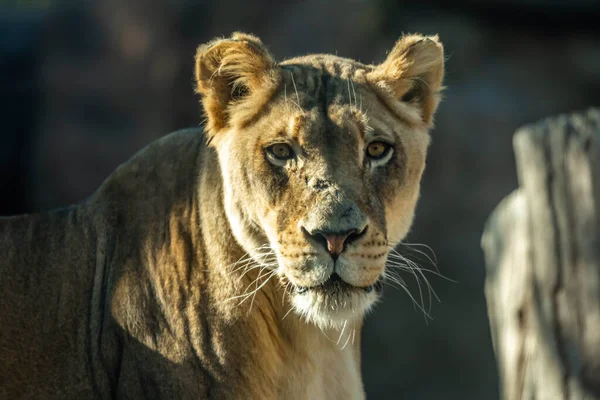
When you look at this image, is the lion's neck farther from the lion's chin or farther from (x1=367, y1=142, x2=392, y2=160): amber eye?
(x1=367, y1=142, x2=392, y2=160): amber eye

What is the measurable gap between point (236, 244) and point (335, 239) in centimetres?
79

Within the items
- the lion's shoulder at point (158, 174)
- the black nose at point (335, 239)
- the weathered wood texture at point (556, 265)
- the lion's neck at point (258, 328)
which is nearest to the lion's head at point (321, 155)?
the black nose at point (335, 239)

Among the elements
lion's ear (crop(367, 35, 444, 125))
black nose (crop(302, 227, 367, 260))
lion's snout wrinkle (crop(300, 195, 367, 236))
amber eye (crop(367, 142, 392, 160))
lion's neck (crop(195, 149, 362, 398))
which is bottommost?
lion's neck (crop(195, 149, 362, 398))

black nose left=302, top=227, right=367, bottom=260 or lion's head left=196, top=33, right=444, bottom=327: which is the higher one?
lion's head left=196, top=33, right=444, bottom=327

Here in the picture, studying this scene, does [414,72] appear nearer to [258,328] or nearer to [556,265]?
[258,328]

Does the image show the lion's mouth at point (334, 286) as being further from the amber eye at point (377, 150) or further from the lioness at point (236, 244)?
the amber eye at point (377, 150)

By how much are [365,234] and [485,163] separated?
753 centimetres

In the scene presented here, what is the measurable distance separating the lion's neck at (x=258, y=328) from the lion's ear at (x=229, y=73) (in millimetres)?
315

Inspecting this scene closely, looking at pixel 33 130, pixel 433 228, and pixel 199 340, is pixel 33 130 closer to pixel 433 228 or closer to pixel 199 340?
pixel 433 228

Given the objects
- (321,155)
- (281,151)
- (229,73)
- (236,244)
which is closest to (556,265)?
(321,155)

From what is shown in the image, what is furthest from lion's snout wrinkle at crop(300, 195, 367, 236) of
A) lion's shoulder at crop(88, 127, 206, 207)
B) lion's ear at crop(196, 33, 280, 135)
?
lion's shoulder at crop(88, 127, 206, 207)

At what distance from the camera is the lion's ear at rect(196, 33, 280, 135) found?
15.7 feet

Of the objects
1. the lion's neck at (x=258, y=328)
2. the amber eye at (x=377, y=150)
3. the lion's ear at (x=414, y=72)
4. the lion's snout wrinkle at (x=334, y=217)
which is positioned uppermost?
the lion's ear at (x=414, y=72)

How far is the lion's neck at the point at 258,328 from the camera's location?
4691 mm
